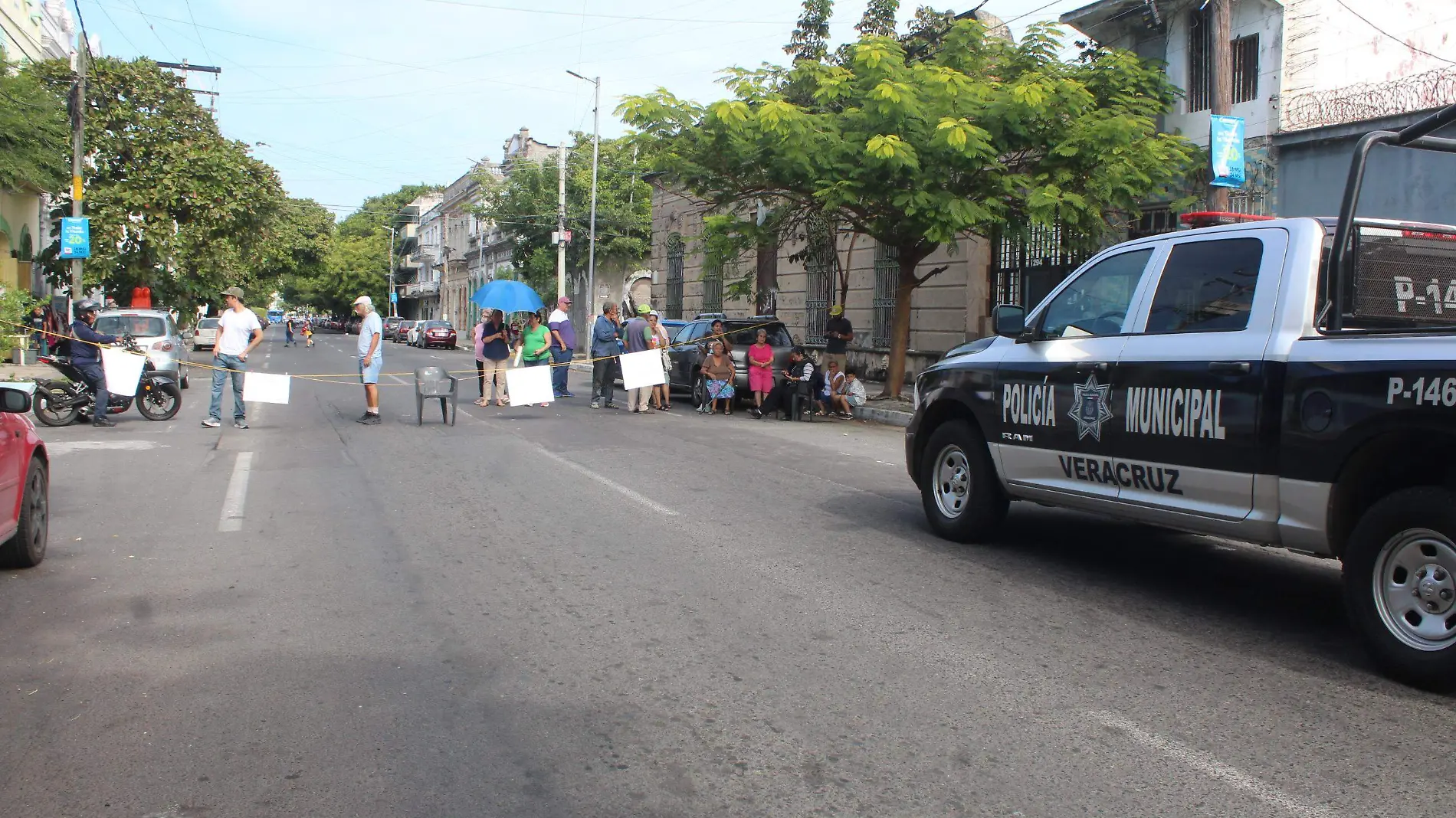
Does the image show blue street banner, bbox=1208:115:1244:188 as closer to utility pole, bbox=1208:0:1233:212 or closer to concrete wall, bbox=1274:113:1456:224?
utility pole, bbox=1208:0:1233:212

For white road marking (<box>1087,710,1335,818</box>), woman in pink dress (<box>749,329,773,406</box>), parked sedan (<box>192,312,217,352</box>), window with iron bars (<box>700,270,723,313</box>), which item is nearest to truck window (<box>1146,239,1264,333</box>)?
white road marking (<box>1087,710,1335,818</box>)

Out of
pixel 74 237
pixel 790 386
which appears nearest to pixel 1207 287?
pixel 790 386

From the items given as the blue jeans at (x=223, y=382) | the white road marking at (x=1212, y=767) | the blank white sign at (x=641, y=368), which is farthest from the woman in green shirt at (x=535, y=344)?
the white road marking at (x=1212, y=767)

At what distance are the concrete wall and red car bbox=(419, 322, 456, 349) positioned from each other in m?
46.4

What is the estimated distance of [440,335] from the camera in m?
56.8

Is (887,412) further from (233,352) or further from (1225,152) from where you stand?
(233,352)

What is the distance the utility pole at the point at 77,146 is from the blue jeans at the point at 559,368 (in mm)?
12739

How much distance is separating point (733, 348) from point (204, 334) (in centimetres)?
3391

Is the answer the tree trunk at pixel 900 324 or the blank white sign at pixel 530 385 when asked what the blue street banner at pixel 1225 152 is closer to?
the tree trunk at pixel 900 324

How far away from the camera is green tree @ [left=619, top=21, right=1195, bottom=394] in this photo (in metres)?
15.8

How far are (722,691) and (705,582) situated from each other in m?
1.93

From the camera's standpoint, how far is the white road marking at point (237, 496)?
850 centimetres

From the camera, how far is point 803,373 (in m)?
18.5

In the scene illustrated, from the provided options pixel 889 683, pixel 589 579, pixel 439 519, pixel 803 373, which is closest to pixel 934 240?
pixel 803 373
